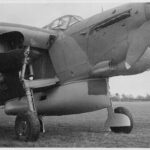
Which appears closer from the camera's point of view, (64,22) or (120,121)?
(64,22)

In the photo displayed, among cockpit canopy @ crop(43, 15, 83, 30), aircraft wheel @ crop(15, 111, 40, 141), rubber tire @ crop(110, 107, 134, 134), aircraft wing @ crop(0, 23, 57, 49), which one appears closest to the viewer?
aircraft wheel @ crop(15, 111, 40, 141)

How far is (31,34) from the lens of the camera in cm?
848

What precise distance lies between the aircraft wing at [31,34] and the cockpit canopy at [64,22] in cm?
46

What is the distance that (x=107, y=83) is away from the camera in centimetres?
871

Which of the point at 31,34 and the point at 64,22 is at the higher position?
the point at 64,22

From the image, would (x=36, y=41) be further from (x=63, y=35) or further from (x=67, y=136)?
(x=67, y=136)

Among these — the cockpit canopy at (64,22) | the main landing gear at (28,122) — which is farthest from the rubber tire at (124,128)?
the cockpit canopy at (64,22)

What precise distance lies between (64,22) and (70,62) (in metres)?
1.38

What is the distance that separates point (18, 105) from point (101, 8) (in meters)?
3.29

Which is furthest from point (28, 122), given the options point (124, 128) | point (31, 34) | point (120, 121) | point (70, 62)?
point (124, 128)

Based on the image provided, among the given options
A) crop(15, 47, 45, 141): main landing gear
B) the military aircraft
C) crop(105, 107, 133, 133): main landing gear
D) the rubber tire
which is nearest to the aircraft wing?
Answer: the military aircraft

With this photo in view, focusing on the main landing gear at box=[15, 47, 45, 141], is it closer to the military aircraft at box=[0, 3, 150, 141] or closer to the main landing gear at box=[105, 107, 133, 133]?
the military aircraft at box=[0, 3, 150, 141]

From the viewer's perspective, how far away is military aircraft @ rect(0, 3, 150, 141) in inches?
291

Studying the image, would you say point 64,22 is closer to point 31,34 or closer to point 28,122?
point 31,34
